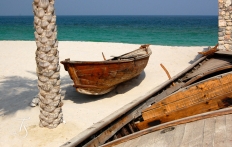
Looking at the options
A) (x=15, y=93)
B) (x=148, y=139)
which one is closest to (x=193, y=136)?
(x=148, y=139)

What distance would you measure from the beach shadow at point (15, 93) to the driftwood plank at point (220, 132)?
7.10m

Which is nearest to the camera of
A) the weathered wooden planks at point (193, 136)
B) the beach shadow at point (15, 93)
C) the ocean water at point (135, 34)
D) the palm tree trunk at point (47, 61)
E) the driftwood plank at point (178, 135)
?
the weathered wooden planks at point (193, 136)

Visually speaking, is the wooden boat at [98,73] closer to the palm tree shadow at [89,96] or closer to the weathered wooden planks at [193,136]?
the palm tree shadow at [89,96]

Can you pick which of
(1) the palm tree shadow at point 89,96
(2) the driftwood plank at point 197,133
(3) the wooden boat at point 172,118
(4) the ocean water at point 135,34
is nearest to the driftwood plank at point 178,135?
(3) the wooden boat at point 172,118

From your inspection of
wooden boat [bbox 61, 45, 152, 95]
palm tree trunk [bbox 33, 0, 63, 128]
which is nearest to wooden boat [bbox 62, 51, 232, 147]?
palm tree trunk [bbox 33, 0, 63, 128]

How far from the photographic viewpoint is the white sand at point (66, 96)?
7.35m

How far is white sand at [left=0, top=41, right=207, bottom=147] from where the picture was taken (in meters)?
7.35

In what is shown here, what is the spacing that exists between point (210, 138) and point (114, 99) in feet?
24.2

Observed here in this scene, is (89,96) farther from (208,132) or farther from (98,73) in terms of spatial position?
(208,132)

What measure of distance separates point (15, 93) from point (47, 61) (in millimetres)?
4288

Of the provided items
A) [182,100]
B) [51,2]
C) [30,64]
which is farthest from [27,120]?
[30,64]

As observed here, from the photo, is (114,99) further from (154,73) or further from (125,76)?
(154,73)

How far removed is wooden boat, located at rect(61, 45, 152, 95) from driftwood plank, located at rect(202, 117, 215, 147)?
237 inches

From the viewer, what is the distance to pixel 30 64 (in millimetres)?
15898
